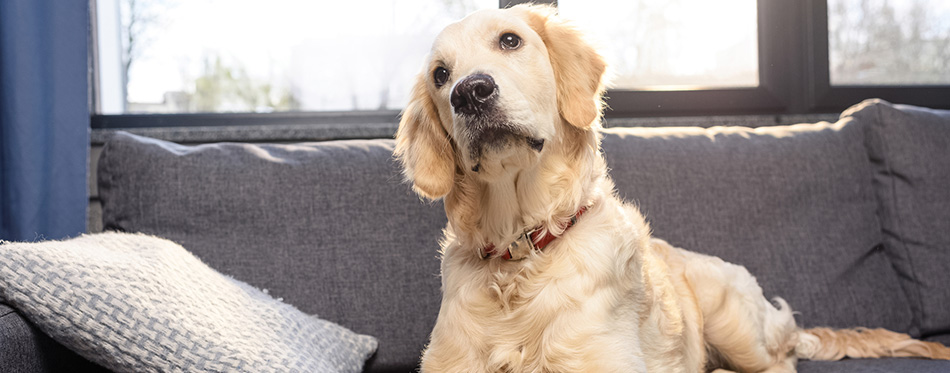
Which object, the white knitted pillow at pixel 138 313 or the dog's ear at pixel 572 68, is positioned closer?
the white knitted pillow at pixel 138 313

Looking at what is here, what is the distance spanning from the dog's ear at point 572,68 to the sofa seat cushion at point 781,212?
684mm

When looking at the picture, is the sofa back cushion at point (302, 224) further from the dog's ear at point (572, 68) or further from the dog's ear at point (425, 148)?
the dog's ear at point (572, 68)

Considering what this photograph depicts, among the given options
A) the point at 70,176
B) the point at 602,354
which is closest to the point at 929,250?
the point at 602,354

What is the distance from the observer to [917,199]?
204cm

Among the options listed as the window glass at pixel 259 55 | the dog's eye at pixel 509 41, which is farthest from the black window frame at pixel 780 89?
the dog's eye at pixel 509 41

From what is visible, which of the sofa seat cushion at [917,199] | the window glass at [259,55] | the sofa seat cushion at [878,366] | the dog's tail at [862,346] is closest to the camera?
the sofa seat cushion at [878,366]

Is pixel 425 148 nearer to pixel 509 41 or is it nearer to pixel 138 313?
pixel 509 41

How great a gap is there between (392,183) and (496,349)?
799mm

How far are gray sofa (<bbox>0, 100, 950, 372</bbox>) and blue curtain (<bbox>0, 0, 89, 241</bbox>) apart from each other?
518mm

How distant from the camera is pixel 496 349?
4.06ft

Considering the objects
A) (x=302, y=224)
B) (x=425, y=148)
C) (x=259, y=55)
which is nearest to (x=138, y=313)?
(x=425, y=148)

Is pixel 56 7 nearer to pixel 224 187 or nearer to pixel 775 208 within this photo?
pixel 224 187

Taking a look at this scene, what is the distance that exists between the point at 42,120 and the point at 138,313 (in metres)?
1.43

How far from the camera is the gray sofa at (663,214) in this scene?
1.81 metres
